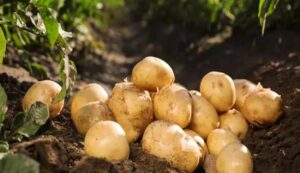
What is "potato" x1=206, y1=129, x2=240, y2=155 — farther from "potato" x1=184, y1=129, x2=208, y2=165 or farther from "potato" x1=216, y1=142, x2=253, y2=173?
"potato" x1=216, y1=142, x2=253, y2=173

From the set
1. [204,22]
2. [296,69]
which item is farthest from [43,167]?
[204,22]

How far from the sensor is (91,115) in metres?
2.97

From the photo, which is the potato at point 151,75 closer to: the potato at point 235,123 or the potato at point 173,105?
the potato at point 173,105

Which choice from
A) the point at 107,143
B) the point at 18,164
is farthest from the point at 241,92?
the point at 18,164

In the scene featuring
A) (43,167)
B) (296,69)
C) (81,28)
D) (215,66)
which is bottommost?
(215,66)

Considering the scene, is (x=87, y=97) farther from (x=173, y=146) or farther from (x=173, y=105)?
(x=173, y=146)

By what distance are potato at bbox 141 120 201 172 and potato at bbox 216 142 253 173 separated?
0.45 feet

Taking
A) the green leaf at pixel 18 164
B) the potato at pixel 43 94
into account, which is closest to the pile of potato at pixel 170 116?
the potato at pixel 43 94

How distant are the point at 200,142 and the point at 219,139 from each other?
0.11 meters

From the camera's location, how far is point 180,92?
2998 millimetres

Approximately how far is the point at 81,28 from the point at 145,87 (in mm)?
4140

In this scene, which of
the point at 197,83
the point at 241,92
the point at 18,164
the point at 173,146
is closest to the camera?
the point at 18,164

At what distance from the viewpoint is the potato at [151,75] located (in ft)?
9.86

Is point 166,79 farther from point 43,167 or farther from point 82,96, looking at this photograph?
point 43,167
